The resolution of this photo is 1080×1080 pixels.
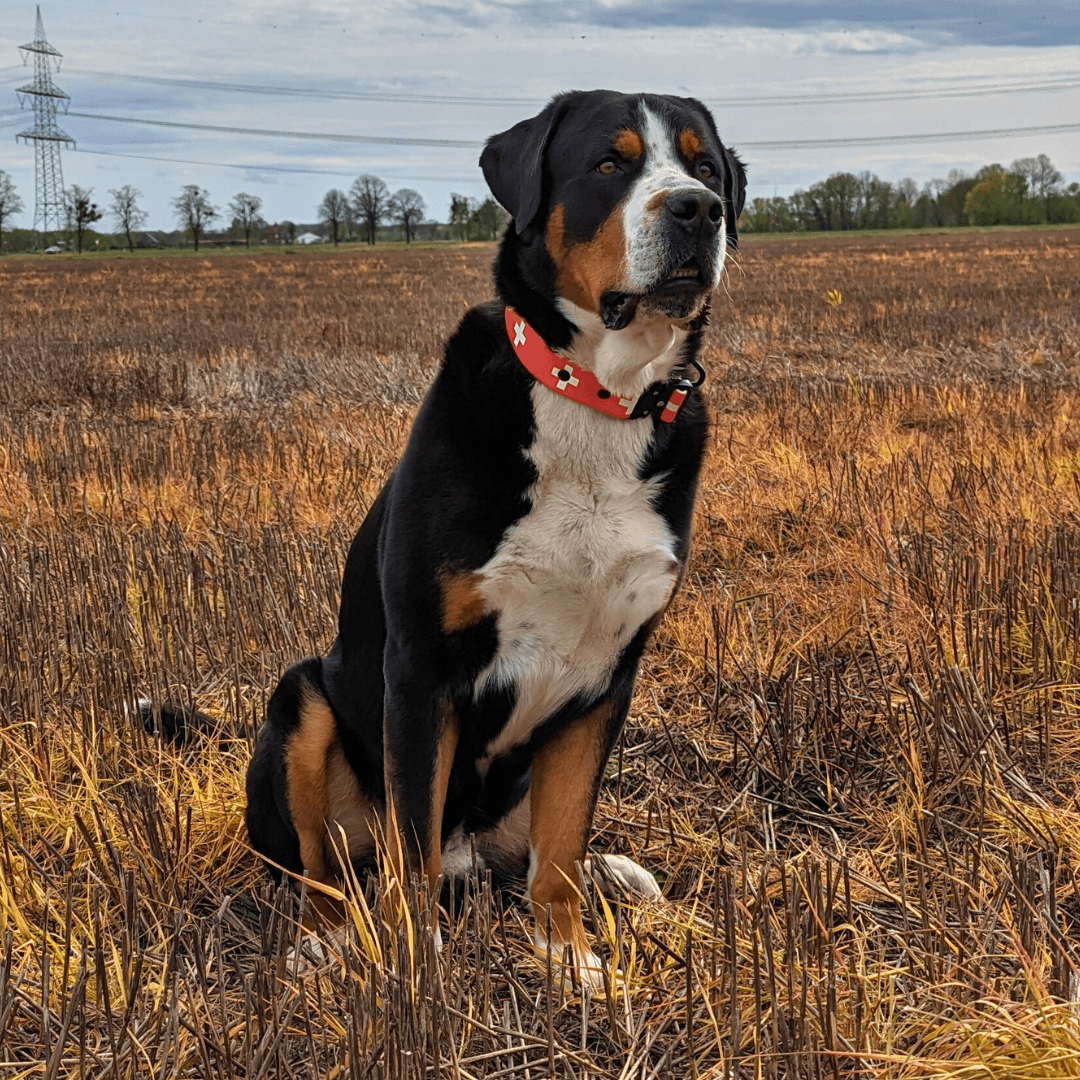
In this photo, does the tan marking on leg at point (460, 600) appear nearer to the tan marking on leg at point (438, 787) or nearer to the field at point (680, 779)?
Answer: the tan marking on leg at point (438, 787)

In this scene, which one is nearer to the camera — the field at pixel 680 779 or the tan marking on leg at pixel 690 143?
the field at pixel 680 779

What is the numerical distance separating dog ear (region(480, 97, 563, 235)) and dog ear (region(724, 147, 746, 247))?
20.6 inches

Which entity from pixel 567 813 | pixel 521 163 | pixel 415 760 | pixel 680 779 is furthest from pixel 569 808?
pixel 521 163

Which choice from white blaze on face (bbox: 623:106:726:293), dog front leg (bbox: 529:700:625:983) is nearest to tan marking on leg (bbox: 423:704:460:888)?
dog front leg (bbox: 529:700:625:983)

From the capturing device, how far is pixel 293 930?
2607 millimetres

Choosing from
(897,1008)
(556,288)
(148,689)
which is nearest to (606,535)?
(556,288)

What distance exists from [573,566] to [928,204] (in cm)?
10381

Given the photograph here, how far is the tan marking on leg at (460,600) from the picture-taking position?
2439 mm

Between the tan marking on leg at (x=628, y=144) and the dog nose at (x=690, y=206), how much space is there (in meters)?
Answer: 0.22

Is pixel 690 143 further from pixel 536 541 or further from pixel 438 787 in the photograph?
pixel 438 787

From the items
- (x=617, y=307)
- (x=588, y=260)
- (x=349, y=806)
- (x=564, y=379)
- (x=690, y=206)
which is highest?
(x=690, y=206)

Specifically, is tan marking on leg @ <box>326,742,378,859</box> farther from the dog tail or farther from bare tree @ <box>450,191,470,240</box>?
bare tree @ <box>450,191,470,240</box>

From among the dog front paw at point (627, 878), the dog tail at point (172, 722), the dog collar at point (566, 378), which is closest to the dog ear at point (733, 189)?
the dog collar at point (566, 378)

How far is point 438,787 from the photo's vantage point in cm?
251
